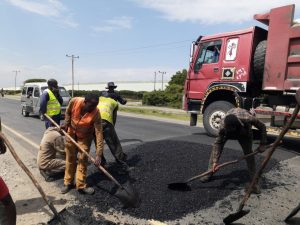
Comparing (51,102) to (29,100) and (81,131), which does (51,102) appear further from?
(29,100)

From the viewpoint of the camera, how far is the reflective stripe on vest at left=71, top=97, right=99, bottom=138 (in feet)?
17.3

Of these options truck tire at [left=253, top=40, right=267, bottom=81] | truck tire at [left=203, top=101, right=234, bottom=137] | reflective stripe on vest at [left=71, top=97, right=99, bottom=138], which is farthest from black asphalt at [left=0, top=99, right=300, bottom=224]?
truck tire at [left=253, top=40, right=267, bottom=81]

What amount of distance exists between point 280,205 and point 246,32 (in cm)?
545

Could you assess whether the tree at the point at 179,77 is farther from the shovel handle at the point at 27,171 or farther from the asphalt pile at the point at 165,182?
the shovel handle at the point at 27,171

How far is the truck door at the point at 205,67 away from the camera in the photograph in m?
9.77

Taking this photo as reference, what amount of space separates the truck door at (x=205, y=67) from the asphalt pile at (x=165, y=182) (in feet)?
9.82

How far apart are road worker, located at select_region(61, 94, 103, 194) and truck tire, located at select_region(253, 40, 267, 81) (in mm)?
5202

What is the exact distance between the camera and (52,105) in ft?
25.2

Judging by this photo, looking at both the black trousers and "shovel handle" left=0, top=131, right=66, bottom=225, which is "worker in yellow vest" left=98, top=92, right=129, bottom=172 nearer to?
the black trousers

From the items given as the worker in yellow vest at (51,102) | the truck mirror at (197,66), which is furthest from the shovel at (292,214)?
the truck mirror at (197,66)

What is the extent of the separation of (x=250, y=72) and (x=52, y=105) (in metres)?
5.03

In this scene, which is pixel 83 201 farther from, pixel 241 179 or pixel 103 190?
pixel 241 179

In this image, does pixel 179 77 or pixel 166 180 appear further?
pixel 179 77

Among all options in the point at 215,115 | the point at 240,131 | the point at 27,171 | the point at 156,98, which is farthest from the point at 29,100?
the point at 156,98
